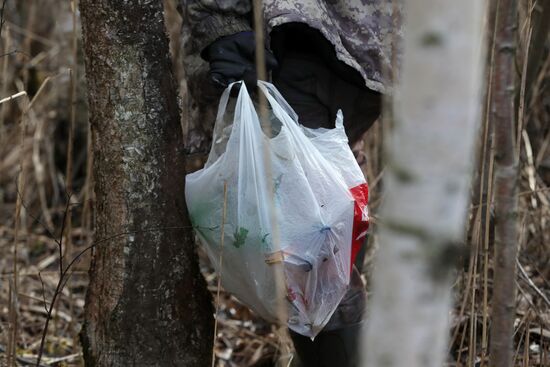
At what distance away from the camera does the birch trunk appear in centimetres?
100

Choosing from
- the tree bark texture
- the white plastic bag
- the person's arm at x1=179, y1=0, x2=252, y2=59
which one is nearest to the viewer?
the tree bark texture

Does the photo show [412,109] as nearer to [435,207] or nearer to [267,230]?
[435,207]

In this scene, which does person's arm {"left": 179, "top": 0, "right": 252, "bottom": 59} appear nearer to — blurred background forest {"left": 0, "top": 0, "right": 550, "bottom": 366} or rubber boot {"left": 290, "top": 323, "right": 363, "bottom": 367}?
blurred background forest {"left": 0, "top": 0, "right": 550, "bottom": 366}

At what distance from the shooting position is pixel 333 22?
5.47 ft

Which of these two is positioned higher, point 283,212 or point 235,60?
point 235,60

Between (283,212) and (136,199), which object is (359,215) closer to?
(283,212)

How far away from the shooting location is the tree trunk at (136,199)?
5.08 feet

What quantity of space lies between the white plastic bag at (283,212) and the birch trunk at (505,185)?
447mm

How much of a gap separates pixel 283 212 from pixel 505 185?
0.53 m

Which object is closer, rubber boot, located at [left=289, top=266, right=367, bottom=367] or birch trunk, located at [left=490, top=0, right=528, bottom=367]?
birch trunk, located at [left=490, top=0, right=528, bottom=367]

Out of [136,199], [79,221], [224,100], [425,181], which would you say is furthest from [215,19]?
[79,221]

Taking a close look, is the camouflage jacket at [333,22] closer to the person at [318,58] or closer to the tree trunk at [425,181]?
the person at [318,58]

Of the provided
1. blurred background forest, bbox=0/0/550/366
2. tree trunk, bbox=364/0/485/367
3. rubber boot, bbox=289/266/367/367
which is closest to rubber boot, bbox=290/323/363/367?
rubber boot, bbox=289/266/367/367

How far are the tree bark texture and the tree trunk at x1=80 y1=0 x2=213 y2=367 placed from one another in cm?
71
